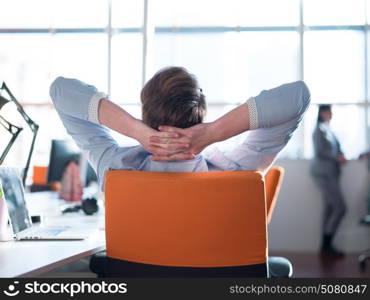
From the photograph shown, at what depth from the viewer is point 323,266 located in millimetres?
4812

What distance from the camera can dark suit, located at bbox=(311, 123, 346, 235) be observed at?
5.62m

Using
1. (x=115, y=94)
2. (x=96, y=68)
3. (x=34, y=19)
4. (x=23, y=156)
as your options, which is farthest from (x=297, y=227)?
(x=34, y=19)

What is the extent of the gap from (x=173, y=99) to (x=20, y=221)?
0.70m

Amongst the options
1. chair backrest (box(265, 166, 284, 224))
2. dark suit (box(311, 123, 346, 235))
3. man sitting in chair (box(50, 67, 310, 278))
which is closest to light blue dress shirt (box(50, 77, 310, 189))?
man sitting in chair (box(50, 67, 310, 278))

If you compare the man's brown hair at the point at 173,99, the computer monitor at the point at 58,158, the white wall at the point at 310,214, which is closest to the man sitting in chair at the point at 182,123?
the man's brown hair at the point at 173,99

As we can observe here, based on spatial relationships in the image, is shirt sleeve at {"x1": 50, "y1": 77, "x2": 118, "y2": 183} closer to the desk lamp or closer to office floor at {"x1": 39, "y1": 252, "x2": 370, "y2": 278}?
the desk lamp

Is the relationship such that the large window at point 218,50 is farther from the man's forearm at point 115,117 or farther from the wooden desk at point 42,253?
the man's forearm at point 115,117

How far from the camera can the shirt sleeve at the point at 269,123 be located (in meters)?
1.32

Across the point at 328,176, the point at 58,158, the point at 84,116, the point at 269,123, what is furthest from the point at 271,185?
the point at 328,176

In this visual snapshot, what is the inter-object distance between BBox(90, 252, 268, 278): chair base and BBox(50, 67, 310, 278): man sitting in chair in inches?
11.0

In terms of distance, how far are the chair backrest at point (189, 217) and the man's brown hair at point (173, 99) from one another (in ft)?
0.73

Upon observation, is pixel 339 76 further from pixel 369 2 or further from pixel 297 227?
pixel 297 227

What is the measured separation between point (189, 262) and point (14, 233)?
641 mm

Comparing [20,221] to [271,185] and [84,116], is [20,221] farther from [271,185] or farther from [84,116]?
[271,185]
